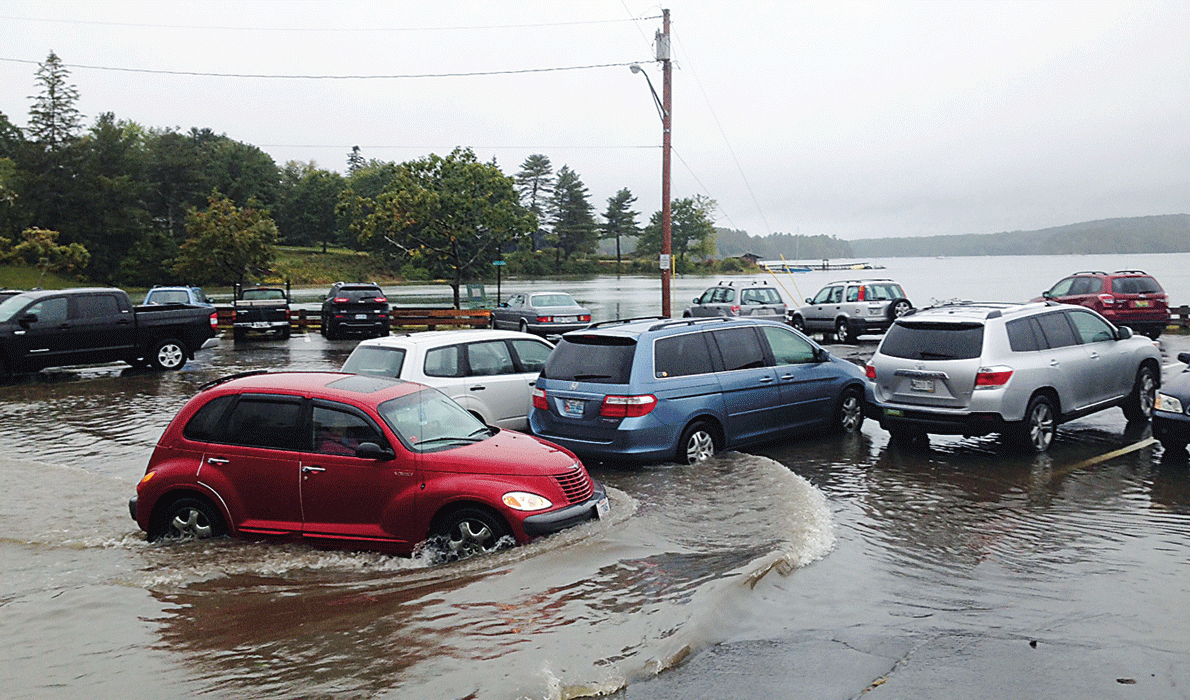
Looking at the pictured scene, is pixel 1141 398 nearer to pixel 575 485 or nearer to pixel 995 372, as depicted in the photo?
pixel 995 372

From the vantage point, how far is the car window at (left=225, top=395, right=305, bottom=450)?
24.9 ft

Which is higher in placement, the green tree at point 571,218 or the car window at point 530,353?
the green tree at point 571,218

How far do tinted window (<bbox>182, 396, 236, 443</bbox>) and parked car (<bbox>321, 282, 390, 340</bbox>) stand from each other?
23922 mm

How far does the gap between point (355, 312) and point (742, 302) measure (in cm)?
1320

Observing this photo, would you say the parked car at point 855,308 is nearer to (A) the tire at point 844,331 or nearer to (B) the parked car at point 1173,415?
(A) the tire at point 844,331

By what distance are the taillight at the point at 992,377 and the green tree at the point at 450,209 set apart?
104 ft

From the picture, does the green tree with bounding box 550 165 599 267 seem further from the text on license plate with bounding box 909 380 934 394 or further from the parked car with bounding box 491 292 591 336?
the text on license plate with bounding box 909 380 934 394

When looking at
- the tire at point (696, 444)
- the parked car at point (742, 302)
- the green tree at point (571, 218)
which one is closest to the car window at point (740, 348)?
the tire at point (696, 444)

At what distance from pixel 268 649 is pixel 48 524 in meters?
4.88

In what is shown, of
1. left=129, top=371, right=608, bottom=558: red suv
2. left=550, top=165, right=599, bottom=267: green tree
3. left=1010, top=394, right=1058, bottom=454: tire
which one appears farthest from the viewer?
left=550, top=165, right=599, bottom=267: green tree

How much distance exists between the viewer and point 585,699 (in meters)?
4.75

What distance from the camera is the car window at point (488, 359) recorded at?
455 inches

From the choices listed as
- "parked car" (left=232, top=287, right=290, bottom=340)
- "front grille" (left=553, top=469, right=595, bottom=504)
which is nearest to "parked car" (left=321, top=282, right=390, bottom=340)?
"parked car" (left=232, top=287, right=290, bottom=340)

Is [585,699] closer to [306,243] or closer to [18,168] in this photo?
[18,168]
